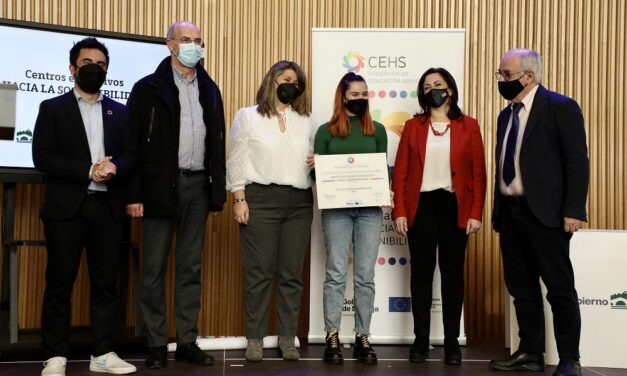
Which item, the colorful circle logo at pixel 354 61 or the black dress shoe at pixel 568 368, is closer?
the black dress shoe at pixel 568 368

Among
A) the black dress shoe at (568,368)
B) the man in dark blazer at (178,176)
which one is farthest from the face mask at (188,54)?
the black dress shoe at (568,368)

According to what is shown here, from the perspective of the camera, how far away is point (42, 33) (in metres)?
4.03

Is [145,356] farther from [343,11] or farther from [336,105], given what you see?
[343,11]

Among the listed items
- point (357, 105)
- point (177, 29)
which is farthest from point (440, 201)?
point (177, 29)

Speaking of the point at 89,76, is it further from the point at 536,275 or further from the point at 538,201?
the point at 536,275

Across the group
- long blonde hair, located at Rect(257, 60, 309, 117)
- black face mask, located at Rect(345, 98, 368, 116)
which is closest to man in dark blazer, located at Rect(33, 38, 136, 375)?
long blonde hair, located at Rect(257, 60, 309, 117)

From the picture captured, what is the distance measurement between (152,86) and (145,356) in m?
1.50

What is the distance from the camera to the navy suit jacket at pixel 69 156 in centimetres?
336

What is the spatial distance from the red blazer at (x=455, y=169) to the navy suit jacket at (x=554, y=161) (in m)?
0.38

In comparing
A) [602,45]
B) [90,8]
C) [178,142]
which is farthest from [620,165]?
[90,8]

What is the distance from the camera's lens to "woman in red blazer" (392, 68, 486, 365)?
149 inches

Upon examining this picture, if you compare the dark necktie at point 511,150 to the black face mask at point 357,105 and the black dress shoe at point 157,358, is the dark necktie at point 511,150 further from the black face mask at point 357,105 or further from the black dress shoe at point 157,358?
the black dress shoe at point 157,358

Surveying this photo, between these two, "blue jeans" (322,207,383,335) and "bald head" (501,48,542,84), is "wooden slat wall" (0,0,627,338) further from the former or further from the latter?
"bald head" (501,48,542,84)

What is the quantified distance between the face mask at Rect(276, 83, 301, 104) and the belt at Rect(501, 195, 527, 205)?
1.22 m
